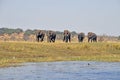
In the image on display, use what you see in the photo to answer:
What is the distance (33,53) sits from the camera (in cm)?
3953

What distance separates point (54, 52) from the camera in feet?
136

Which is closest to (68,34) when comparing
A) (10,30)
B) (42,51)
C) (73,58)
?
(42,51)

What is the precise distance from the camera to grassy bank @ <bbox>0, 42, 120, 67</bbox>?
1421 inches

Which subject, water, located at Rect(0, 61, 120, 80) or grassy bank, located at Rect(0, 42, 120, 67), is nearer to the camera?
water, located at Rect(0, 61, 120, 80)

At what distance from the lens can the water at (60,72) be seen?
24.7 meters

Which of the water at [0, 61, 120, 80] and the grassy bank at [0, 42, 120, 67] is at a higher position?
the grassy bank at [0, 42, 120, 67]

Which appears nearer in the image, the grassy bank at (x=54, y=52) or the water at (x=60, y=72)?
the water at (x=60, y=72)

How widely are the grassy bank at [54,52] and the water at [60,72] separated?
2.61 meters

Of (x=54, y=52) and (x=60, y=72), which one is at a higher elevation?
(x=54, y=52)

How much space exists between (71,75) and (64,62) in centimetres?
887

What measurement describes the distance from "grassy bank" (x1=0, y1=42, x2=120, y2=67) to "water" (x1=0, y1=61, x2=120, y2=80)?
2.61 meters

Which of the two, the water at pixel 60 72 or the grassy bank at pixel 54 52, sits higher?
the grassy bank at pixel 54 52

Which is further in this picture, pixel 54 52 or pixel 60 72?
pixel 54 52

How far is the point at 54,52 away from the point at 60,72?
1380cm
